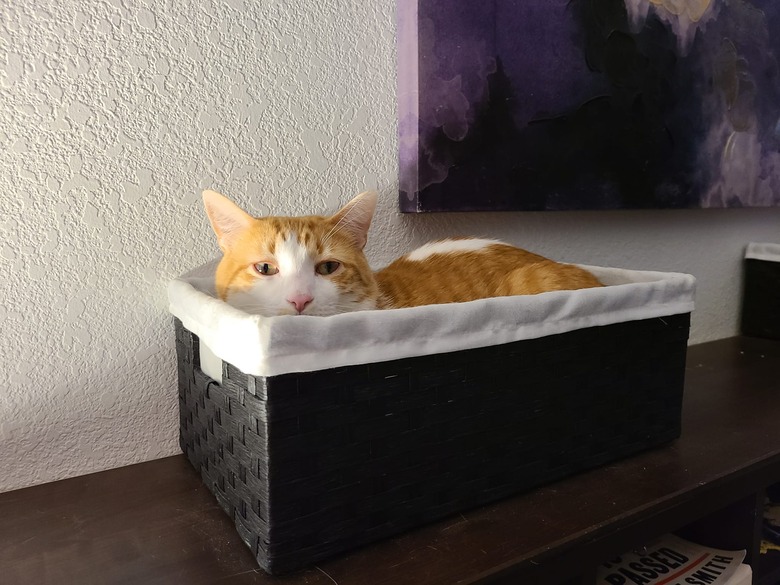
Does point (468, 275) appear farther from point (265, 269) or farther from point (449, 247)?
point (265, 269)

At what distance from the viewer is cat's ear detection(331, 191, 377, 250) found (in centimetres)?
74

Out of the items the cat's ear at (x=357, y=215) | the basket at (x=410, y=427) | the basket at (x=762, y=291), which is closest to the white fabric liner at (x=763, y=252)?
the basket at (x=762, y=291)

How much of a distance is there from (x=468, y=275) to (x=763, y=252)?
3.75 ft

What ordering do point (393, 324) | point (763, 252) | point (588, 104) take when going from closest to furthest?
1. point (393, 324)
2. point (588, 104)
3. point (763, 252)

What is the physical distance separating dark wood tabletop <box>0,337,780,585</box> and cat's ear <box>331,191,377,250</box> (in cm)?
39

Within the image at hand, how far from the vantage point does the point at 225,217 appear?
713 mm

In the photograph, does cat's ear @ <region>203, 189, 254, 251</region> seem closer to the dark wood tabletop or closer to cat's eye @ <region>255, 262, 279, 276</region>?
cat's eye @ <region>255, 262, 279, 276</region>

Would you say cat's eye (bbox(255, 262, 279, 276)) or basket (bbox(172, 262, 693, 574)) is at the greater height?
cat's eye (bbox(255, 262, 279, 276))

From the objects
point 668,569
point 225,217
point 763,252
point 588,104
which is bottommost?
point 668,569

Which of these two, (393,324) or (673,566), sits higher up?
(393,324)

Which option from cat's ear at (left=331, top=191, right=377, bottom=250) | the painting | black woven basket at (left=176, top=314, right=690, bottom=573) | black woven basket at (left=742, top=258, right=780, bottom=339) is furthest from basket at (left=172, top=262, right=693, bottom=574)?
black woven basket at (left=742, top=258, right=780, bottom=339)

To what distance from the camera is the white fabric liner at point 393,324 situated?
49 cm

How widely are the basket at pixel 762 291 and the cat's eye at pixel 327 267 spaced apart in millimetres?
1373

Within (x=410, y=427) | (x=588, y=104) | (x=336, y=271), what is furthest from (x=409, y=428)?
(x=588, y=104)
